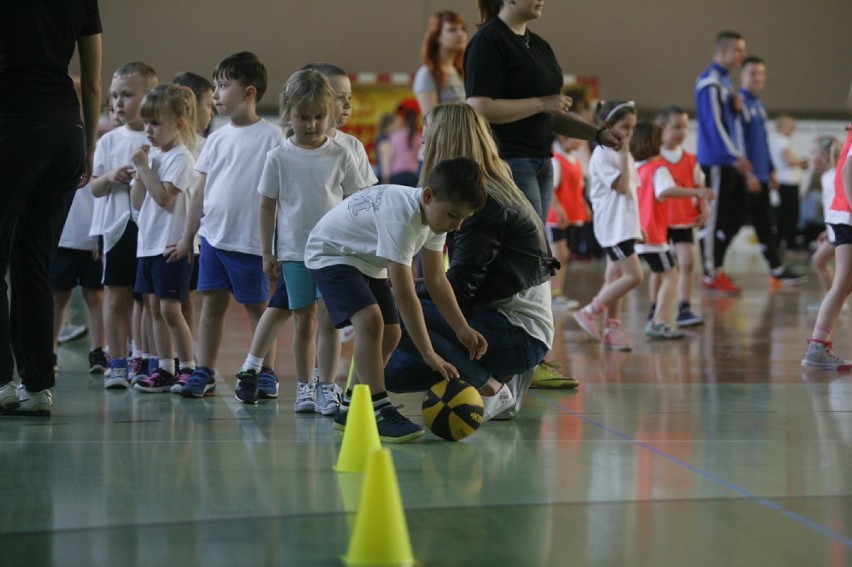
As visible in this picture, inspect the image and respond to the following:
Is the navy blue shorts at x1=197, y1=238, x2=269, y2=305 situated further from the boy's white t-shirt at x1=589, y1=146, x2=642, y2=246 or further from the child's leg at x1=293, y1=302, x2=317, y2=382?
the boy's white t-shirt at x1=589, y1=146, x2=642, y2=246

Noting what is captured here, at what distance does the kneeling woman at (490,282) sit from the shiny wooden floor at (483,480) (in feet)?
0.80

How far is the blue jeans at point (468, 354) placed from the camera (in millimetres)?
4582

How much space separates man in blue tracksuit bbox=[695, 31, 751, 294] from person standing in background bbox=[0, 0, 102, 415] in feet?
24.1

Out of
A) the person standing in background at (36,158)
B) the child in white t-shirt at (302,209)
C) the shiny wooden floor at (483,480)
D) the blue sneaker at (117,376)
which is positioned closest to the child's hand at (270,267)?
the child in white t-shirt at (302,209)

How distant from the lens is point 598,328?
738cm

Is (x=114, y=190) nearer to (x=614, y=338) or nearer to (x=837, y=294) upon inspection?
(x=614, y=338)

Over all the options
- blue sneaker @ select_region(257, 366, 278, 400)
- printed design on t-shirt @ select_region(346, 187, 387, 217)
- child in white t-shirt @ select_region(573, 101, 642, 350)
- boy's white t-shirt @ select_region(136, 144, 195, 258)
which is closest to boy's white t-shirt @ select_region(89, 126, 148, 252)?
boy's white t-shirt @ select_region(136, 144, 195, 258)

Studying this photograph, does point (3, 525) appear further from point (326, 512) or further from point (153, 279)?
point (153, 279)

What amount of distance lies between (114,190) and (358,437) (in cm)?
281

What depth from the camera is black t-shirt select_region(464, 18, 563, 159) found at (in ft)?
16.8

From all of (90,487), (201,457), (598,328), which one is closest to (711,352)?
(598,328)

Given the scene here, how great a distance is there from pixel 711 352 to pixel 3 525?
4.87m

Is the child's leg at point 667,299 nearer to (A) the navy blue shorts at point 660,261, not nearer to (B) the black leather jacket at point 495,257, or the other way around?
(A) the navy blue shorts at point 660,261

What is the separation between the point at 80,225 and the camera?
6516 mm
